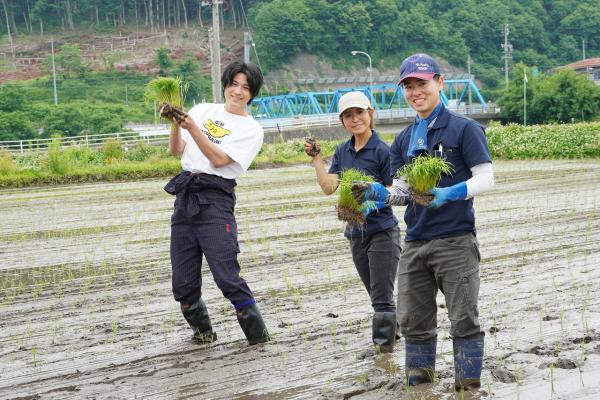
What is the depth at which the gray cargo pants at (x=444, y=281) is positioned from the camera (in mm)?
4805

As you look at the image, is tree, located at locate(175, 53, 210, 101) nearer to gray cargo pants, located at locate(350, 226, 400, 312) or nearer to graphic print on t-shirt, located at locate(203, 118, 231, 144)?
graphic print on t-shirt, located at locate(203, 118, 231, 144)

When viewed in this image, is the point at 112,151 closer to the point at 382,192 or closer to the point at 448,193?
the point at 382,192

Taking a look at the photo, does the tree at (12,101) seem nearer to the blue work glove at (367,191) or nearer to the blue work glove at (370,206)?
the blue work glove at (370,206)

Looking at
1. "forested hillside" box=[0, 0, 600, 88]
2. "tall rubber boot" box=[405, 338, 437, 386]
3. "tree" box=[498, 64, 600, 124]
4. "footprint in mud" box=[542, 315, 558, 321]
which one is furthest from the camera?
"forested hillside" box=[0, 0, 600, 88]

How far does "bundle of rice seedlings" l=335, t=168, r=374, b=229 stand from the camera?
5387 millimetres

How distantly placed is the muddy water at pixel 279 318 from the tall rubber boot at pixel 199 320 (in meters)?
0.12

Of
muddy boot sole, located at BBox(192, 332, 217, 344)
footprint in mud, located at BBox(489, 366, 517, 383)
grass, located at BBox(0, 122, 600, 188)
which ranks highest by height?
muddy boot sole, located at BBox(192, 332, 217, 344)

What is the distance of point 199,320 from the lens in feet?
20.7

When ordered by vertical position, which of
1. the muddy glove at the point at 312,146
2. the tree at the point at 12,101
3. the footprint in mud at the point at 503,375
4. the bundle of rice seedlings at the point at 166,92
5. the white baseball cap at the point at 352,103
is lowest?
the footprint in mud at the point at 503,375

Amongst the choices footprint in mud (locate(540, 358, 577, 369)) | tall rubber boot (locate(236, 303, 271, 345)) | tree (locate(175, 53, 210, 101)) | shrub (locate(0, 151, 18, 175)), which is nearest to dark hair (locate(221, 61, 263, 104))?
tall rubber boot (locate(236, 303, 271, 345))

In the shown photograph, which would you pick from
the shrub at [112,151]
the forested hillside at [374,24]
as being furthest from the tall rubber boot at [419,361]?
the forested hillside at [374,24]

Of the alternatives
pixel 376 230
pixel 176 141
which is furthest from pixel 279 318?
pixel 176 141

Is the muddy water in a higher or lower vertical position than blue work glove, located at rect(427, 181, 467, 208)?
lower

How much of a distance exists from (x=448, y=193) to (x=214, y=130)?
77.7 inches
